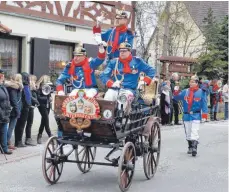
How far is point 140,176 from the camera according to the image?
867 cm

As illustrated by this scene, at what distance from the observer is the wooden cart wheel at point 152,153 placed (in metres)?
8.34

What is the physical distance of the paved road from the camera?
25.2ft

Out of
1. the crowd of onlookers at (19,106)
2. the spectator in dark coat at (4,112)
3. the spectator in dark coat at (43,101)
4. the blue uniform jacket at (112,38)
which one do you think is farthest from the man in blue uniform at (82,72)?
the spectator in dark coat at (43,101)

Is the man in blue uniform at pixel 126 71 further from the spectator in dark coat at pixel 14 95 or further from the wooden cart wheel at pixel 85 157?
the spectator in dark coat at pixel 14 95

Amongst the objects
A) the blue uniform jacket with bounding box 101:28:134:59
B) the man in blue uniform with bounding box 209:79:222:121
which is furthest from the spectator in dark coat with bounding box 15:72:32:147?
the man in blue uniform with bounding box 209:79:222:121

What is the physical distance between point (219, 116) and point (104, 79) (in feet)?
49.1

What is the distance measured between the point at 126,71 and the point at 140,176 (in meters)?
1.87

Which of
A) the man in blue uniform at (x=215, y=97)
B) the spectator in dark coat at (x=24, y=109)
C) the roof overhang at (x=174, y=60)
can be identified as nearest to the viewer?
the spectator in dark coat at (x=24, y=109)

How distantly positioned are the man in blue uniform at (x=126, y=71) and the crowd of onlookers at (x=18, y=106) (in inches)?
107

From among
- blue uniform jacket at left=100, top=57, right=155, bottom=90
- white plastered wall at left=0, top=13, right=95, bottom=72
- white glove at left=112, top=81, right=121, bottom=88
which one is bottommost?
white glove at left=112, top=81, right=121, bottom=88

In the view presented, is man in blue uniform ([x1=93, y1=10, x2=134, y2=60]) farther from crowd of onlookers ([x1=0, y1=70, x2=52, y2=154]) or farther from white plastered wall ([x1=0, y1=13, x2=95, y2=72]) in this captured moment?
white plastered wall ([x1=0, y1=13, x2=95, y2=72])

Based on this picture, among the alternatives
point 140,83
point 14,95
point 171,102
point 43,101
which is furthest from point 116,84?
point 171,102

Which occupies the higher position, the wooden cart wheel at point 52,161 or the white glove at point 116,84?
the white glove at point 116,84

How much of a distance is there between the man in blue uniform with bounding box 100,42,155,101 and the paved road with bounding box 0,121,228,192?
5.07 ft
